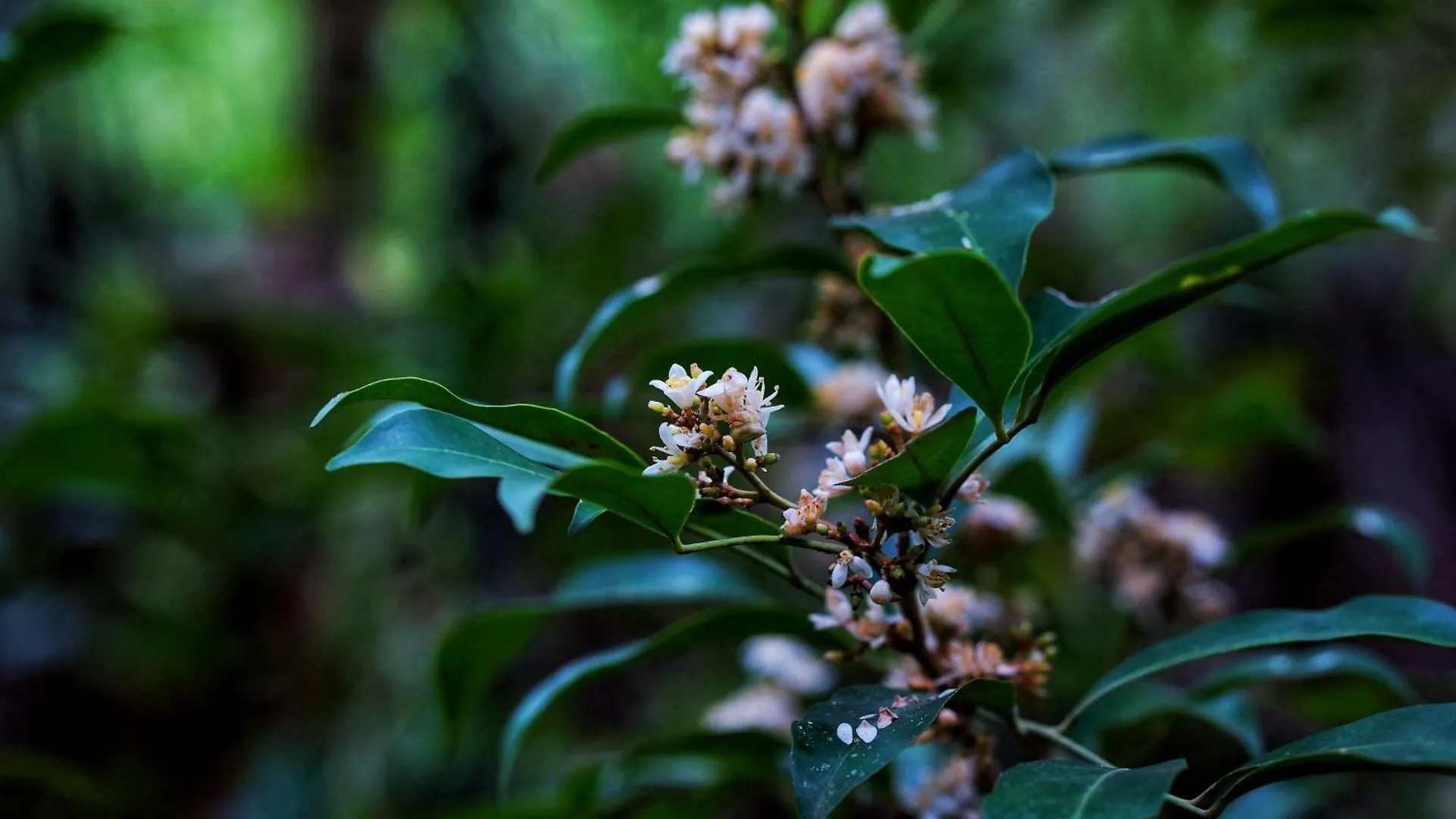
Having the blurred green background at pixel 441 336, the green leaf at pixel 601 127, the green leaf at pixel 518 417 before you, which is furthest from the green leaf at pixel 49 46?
the green leaf at pixel 518 417

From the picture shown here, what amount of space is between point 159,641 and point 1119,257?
216cm

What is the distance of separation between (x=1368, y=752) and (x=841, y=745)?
0.74 feet

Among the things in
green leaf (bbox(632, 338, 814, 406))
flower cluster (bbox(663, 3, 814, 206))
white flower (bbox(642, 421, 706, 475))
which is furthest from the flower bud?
flower cluster (bbox(663, 3, 814, 206))

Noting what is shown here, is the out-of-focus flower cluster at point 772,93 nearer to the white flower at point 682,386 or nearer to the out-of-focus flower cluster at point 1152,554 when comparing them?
the white flower at point 682,386

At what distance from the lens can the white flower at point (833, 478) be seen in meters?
0.53

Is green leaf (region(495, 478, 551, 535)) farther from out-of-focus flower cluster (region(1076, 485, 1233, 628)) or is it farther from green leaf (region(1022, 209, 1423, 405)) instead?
out-of-focus flower cluster (region(1076, 485, 1233, 628))

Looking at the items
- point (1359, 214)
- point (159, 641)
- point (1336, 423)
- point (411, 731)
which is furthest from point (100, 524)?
point (1336, 423)

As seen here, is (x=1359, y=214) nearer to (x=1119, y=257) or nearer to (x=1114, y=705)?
(x=1114, y=705)

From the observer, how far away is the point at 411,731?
1605 mm

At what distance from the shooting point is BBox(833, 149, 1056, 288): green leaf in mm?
568

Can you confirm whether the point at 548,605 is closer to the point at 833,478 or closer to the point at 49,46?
the point at 833,478

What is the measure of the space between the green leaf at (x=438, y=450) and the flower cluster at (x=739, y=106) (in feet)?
1.23

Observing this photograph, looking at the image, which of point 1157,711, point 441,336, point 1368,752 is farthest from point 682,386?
point 441,336

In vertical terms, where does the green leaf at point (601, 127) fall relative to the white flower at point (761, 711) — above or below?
above
